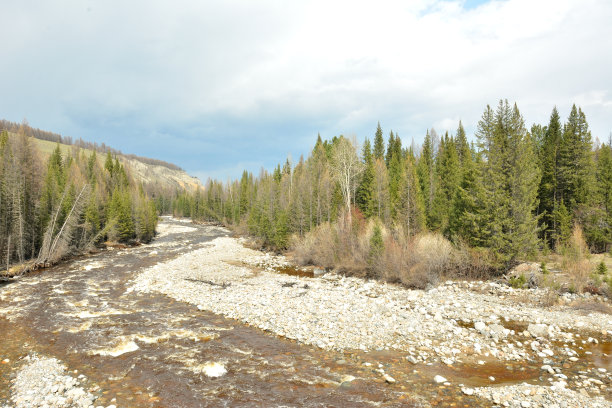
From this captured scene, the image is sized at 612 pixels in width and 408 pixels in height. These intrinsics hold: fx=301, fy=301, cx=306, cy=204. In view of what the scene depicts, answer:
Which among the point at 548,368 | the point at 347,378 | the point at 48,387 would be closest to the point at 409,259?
the point at 548,368

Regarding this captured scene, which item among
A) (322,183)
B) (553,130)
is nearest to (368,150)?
(322,183)

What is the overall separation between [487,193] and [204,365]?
22542 mm

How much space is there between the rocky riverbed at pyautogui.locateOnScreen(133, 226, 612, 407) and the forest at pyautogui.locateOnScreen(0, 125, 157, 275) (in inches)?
650

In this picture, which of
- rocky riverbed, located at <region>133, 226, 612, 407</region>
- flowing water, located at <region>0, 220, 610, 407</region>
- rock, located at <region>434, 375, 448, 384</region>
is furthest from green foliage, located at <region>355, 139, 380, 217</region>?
rock, located at <region>434, 375, 448, 384</region>

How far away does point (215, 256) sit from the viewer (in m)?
36.9

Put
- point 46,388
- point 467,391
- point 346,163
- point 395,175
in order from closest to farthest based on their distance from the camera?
point 467,391 < point 46,388 < point 346,163 < point 395,175

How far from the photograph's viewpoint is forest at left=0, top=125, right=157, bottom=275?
101ft

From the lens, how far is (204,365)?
10.6 metres

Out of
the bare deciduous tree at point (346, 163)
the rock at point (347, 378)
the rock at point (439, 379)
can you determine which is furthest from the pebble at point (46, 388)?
the bare deciduous tree at point (346, 163)

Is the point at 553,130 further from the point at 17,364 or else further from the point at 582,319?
the point at 17,364

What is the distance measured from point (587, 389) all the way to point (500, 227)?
51.0ft

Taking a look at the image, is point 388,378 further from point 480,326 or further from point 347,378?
point 480,326

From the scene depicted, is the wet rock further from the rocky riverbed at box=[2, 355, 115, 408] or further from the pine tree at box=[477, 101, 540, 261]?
the pine tree at box=[477, 101, 540, 261]

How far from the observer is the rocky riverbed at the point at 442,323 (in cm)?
937
